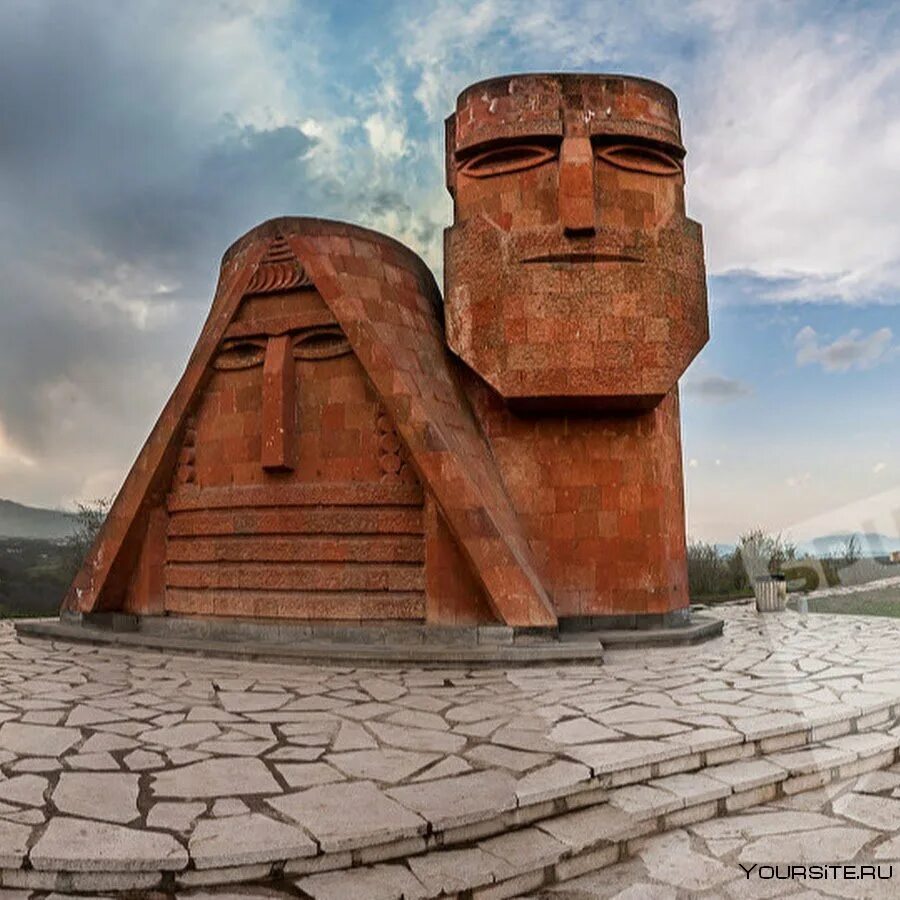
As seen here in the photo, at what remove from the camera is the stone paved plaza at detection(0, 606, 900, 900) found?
9.93ft

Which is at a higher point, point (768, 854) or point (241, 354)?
point (241, 354)

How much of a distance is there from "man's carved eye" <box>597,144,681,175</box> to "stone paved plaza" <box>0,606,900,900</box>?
5.04 metres

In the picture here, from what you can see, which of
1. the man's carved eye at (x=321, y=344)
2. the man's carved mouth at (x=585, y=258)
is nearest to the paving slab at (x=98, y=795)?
the man's carved eye at (x=321, y=344)

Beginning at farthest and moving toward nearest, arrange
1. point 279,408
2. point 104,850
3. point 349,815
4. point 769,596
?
1. point 769,596
2. point 279,408
3. point 349,815
4. point 104,850

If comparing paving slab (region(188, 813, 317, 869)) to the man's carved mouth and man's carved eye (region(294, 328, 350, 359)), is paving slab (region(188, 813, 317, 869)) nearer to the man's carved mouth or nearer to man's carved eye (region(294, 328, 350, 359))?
man's carved eye (region(294, 328, 350, 359))

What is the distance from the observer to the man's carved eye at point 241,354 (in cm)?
853

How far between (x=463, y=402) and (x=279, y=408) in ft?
6.22

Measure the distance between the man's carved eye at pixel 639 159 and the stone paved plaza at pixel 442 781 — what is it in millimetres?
5041

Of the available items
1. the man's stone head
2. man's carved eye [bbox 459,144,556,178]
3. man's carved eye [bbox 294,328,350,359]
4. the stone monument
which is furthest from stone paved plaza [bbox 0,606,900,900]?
man's carved eye [bbox 459,144,556,178]

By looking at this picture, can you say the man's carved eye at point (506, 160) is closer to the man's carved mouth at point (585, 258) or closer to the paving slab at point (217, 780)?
the man's carved mouth at point (585, 258)

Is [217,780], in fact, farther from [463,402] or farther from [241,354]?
[241,354]

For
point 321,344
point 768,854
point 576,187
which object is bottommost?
point 768,854

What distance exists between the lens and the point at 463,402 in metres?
8.71

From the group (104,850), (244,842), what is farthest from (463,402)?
(104,850)
